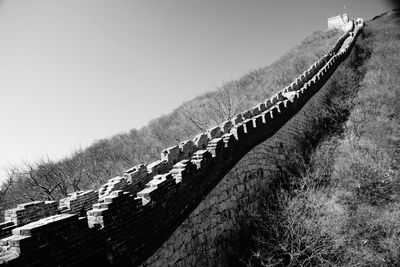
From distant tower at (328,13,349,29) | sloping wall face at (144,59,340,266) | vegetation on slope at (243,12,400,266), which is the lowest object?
vegetation on slope at (243,12,400,266)

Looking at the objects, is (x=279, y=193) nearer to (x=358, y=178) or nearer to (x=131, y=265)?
(x=358, y=178)

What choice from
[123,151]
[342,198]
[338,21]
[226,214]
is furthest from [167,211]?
[338,21]

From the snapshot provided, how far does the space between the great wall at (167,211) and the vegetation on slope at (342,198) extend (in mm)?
774

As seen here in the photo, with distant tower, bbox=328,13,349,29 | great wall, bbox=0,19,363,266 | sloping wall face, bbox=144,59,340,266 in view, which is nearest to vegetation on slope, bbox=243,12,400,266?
sloping wall face, bbox=144,59,340,266

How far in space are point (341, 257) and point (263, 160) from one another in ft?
11.5

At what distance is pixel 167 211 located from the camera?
5336 mm

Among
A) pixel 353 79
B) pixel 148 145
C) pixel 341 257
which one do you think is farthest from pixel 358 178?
pixel 148 145

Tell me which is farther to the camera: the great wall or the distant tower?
the distant tower

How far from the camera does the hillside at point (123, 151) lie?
53.3 ft

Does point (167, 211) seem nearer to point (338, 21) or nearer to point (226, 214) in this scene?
point (226, 214)

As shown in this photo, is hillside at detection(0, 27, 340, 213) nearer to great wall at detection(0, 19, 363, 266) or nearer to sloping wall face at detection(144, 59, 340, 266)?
great wall at detection(0, 19, 363, 266)

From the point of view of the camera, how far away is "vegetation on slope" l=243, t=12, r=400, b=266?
703 centimetres

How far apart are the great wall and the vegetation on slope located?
0.77 meters

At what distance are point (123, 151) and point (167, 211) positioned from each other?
1814 centimetres
